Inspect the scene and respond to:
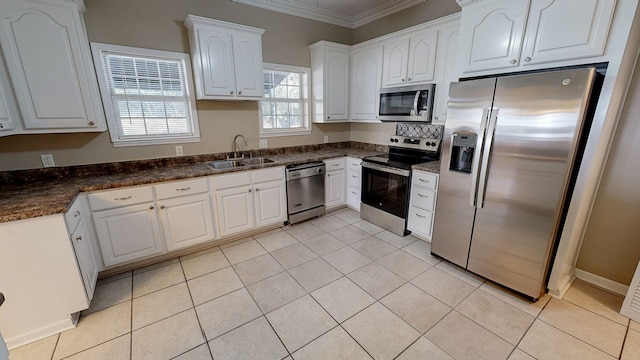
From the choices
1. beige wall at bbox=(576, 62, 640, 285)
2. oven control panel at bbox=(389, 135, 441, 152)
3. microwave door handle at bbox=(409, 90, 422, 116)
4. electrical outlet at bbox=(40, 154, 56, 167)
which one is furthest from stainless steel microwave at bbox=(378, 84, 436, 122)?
electrical outlet at bbox=(40, 154, 56, 167)

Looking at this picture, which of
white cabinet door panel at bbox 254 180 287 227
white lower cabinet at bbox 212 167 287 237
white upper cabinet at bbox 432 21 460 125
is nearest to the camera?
white upper cabinet at bbox 432 21 460 125

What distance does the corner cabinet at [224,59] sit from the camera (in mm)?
2742

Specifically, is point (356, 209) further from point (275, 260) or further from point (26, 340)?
point (26, 340)

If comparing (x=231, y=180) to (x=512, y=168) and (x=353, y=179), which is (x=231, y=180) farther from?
(x=512, y=168)

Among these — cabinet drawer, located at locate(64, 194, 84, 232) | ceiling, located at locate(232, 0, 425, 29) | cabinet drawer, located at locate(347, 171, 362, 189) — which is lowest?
cabinet drawer, located at locate(347, 171, 362, 189)

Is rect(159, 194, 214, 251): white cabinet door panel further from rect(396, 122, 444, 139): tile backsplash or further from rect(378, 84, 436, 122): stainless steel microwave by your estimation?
rect(396, 122, 444, 139): tile backsplash

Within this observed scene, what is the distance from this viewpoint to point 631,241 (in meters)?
2.08

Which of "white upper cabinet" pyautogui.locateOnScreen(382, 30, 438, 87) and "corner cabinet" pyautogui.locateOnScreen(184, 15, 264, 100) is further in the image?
"white upper cabinet" pyautogui.locateOnScreen(382, 30, 438, 87)

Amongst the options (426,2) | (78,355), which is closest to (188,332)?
(78,355)

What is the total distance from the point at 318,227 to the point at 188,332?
189 centimetres

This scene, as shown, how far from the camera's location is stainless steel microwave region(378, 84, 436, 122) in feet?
9.61

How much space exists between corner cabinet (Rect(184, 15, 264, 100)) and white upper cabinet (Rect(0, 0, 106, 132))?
90 cm

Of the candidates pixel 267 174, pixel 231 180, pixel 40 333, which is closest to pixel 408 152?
pixel 267 174

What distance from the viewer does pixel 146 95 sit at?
9.29ft
